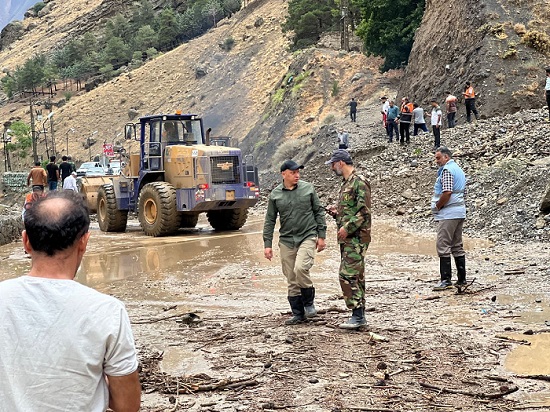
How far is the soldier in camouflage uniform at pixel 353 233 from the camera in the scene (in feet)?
26.9

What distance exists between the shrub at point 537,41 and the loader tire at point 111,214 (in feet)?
50.4

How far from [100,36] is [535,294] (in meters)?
103

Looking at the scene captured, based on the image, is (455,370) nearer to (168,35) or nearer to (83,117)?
(83,117)

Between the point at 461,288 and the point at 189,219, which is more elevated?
the point at 189,219

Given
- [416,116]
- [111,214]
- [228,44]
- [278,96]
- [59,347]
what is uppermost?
[228,44]

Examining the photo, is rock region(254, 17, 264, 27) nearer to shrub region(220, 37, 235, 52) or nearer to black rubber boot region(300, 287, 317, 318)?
shrub region(220, 37, 235, 52)

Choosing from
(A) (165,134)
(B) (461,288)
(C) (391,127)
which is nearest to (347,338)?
(B) (461,288)

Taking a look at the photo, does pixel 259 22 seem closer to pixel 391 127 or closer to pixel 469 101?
pixel 391 127

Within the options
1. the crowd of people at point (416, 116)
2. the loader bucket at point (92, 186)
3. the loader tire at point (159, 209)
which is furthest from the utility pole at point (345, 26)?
the loader tire at point (159, 209)

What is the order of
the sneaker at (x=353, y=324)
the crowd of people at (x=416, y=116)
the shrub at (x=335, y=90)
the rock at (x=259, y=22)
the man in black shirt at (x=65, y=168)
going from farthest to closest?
the rock at (x=259, y=22) → the shrub at (x=335, y=90) → the crowd of people at (x=416, y=116) → the man in black shirt at (x=65, y=168) → the sneaker at (x=353, y=324)

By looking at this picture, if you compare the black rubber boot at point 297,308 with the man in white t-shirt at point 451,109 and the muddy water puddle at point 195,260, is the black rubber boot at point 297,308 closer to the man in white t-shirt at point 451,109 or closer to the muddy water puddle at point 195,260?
the muddy water puddle at point 195,260

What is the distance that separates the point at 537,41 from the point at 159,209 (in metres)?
16.0

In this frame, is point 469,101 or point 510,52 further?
point 510,52

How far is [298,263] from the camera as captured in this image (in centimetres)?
852
